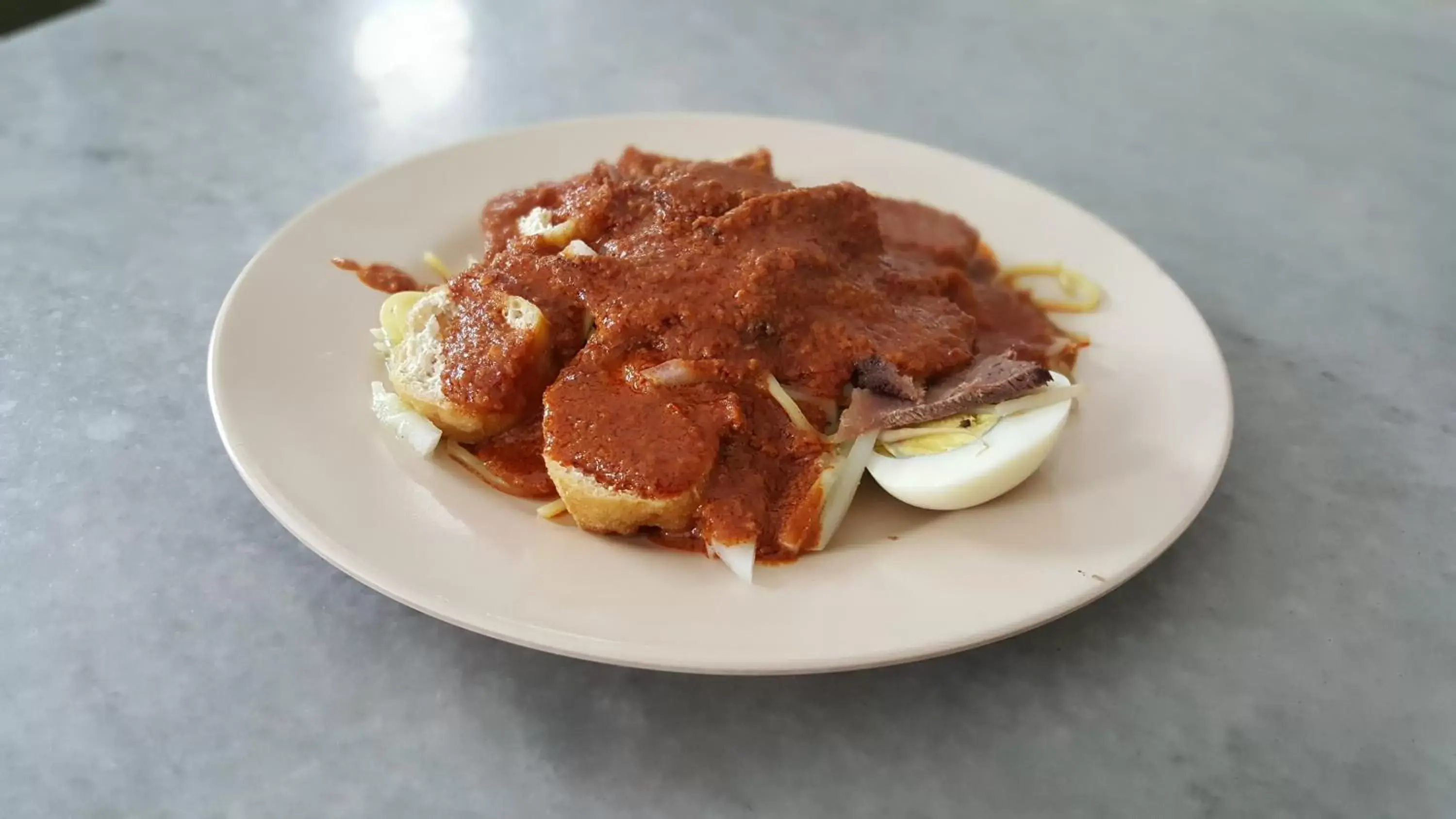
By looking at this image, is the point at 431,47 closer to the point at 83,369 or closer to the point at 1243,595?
the point at 83,369

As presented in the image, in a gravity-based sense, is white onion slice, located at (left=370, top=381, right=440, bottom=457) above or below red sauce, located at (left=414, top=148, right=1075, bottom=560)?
below

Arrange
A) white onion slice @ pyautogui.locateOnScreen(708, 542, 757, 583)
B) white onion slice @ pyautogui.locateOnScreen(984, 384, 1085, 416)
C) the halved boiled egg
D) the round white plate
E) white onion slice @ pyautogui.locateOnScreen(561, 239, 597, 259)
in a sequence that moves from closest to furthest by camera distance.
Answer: the round white plate, white onion slice @ pyautogui.locateOnScreen(708, 542, 757, 583), the halved boiled egg, white onion slice @ pyautogui.locateOnScreen(984, 384, 1085, 416), white onion slice @ pyautogui.locateOnScreen(561, 239, 597, 259)

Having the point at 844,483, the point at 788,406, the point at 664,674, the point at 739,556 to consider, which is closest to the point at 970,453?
the point at 844,483

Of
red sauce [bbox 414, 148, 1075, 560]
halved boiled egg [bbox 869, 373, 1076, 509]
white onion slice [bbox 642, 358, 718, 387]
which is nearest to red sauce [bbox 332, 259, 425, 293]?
red sauce [bbox 414, 148, 1075, 560]

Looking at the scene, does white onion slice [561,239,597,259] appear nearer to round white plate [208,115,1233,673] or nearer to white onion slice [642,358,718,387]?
white onion slice [642,358,718,387]

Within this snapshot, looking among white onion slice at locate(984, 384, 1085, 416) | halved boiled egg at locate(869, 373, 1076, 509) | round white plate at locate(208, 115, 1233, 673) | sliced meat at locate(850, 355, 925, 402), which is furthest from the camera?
sliced meat at locate(850, 355, 925, 402)

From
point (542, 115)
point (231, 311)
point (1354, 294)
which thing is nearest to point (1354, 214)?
point (1354, 294)

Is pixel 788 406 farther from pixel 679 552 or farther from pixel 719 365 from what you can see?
pixel 679 552
